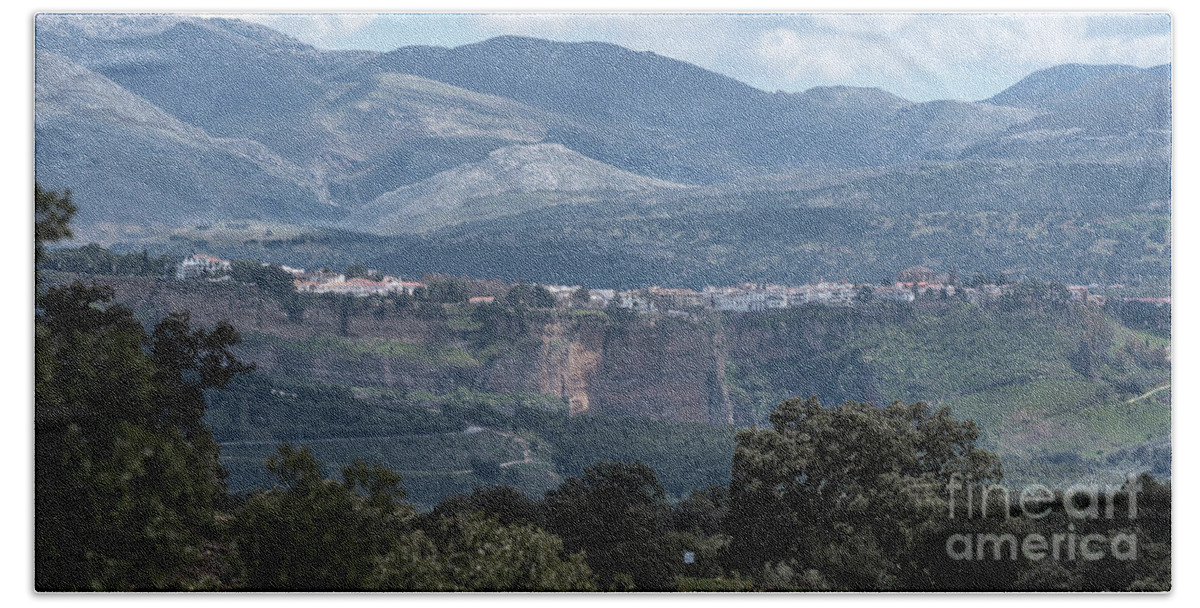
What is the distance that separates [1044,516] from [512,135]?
4.36 meters

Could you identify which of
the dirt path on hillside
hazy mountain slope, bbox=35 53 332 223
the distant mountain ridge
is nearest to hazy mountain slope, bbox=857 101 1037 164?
the distant mountain ridge

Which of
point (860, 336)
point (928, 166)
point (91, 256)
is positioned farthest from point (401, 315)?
point (928, 166)

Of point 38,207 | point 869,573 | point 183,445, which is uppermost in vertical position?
point 38,207

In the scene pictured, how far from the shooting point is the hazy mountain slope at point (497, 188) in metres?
9.92

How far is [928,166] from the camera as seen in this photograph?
990 cm

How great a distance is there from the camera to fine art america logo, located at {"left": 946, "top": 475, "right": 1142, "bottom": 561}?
344 inches

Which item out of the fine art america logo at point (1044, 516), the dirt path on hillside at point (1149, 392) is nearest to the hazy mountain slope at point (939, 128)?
the dirt path on hillside at point (1149, 392)

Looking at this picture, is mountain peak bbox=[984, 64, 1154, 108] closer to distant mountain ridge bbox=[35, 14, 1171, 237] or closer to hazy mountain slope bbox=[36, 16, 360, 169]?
distant mountain ridge bbox=[35, 14, 1171, 237]

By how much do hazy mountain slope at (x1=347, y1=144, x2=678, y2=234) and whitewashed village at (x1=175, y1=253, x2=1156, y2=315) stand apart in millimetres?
550

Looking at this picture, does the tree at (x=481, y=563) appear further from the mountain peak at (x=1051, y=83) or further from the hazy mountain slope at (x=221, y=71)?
the mountain peak at (x=1051, y=83)

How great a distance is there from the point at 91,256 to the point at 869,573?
5.16 metres

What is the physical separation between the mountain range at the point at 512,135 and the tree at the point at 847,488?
5.33 ft

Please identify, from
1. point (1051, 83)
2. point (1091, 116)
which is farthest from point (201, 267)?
point (1091, 116)

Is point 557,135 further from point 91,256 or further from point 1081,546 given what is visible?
point 1081,546
